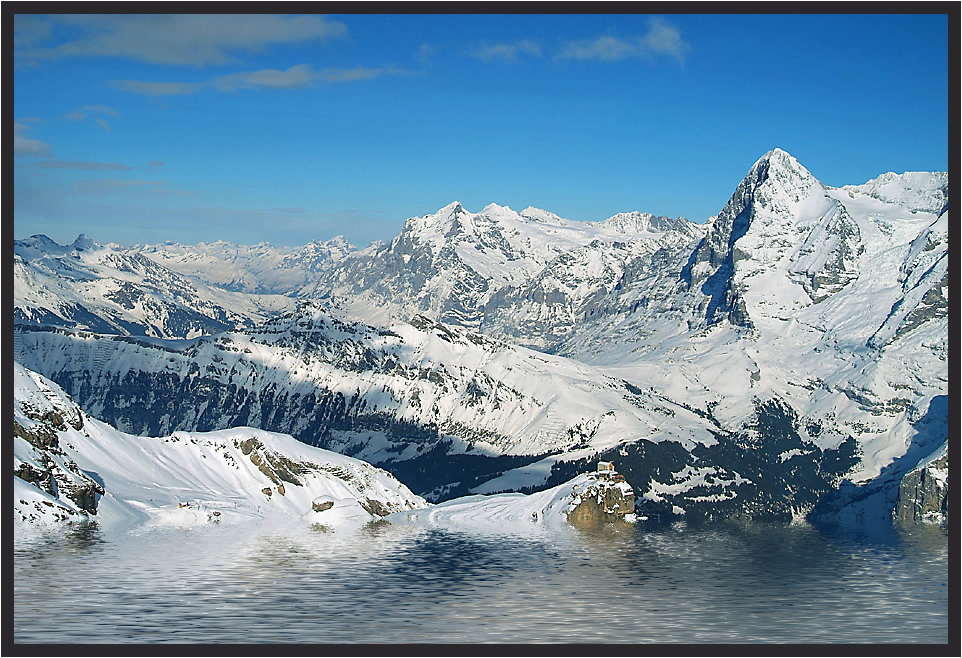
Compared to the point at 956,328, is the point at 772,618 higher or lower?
lower

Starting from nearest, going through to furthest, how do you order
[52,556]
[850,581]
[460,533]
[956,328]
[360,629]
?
1. [956,328]
2. [360,629]
3. [52,556]
4. [850,581]
5. [460,533]

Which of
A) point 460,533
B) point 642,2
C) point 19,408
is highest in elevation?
point 642,2

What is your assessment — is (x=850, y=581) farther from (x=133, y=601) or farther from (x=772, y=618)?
(x=133, y=601)

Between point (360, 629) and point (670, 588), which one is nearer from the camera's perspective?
point (360, 629)

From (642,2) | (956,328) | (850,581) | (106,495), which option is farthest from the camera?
(106,495)

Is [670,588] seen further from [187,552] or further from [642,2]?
[642,2]

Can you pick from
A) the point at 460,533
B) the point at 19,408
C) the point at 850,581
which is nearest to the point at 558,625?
the point at 850,581
